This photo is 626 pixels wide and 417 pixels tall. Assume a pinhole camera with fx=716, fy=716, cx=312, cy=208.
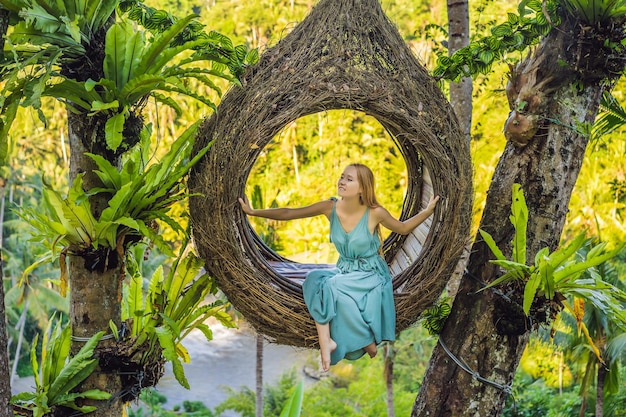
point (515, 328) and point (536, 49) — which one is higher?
point (536, 49)

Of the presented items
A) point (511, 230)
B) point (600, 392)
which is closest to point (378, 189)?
point (600, 392)

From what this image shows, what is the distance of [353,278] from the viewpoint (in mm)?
3490

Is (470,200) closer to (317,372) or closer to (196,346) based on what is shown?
(317,372)

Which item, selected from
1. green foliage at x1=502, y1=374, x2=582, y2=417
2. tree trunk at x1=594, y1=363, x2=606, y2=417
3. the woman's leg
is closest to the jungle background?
green foliage at x1=502, y1=374, x2=582, y2=417

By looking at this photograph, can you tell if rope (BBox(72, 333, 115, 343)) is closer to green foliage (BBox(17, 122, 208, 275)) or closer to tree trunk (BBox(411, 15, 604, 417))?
green foliage (BBox(17, 122, 208, 275))

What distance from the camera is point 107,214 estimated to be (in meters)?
3.11

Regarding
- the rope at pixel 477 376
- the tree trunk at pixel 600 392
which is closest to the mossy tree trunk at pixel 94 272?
the rope at pixel 477 376

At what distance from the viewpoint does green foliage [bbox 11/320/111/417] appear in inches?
135

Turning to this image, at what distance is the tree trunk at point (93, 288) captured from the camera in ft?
11.0

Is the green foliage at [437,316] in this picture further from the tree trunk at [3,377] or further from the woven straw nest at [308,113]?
the tree trunk at [3,377]

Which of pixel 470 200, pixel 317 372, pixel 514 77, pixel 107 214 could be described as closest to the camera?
pixel 107 214

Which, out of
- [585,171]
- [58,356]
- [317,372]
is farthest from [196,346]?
[58,356]

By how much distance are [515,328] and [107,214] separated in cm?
204

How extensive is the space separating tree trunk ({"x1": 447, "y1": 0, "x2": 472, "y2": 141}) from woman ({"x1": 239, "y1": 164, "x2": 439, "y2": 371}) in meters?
1.53
